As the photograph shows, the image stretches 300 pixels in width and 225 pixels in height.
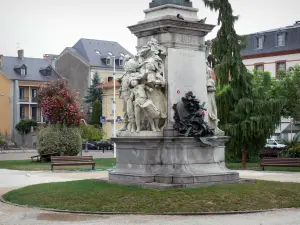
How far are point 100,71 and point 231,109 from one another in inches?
2168

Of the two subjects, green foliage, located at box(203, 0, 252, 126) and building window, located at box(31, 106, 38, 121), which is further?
building window, located at box(31, 106, 38, 121)

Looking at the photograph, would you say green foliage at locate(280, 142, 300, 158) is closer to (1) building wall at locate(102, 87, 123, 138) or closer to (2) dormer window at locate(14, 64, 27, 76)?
(1) building wall at locate(102, 87, 123, 138)

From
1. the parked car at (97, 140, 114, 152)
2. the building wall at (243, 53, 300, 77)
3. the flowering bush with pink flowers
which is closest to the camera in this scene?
the flowering bush with pink flowers

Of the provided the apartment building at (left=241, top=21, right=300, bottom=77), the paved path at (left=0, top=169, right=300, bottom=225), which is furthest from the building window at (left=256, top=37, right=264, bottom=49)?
the paved path at (left=0, top=169, right=300, bottom=225)

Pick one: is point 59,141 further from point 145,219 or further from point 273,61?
point 273,61


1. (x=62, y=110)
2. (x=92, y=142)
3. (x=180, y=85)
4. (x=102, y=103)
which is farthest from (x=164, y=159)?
(x=102, y=103)

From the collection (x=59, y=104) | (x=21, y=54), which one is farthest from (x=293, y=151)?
(x=21, y=54)

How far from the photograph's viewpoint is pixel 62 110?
34281 mm

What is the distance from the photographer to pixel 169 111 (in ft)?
52.7

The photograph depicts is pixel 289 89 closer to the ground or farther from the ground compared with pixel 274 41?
closer to the ground

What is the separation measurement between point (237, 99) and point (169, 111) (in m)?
16.1

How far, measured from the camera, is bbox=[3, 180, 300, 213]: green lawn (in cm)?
1352

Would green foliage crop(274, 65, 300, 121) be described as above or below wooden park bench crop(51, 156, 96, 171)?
above

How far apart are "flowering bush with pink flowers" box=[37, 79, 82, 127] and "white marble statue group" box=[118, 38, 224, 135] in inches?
706
